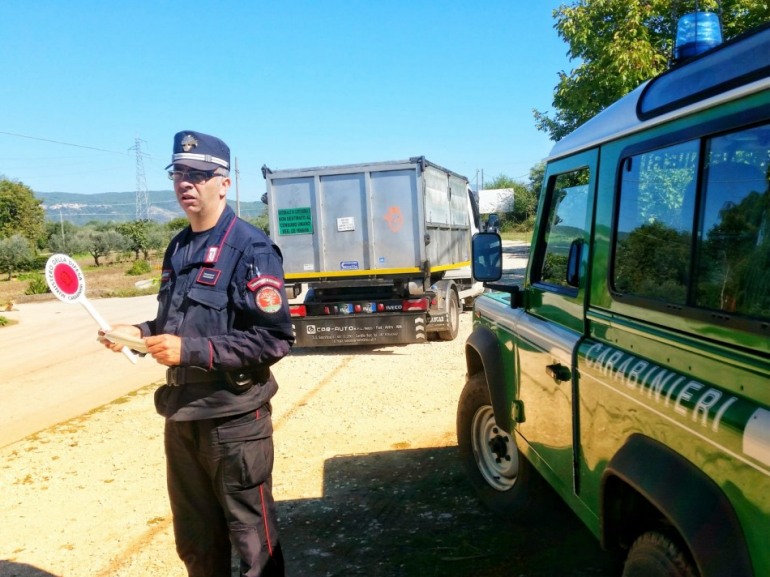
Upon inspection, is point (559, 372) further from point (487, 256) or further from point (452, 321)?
point (452, 321)

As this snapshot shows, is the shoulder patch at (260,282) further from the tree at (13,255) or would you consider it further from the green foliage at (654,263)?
the tree at (13,255)

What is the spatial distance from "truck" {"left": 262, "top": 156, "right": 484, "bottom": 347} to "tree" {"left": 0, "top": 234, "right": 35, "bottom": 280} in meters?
33.5

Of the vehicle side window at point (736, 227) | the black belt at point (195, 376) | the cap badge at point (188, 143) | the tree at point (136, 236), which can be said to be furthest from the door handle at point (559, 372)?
the tree at point (136, 236)

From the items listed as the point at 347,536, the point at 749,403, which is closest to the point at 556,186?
the point at 749,403

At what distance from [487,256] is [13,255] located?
137 feet

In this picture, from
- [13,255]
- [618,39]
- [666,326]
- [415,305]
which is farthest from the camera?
[13,255]

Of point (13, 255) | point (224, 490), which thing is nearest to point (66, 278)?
point (224, 490)

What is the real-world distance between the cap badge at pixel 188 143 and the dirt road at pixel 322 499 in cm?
213

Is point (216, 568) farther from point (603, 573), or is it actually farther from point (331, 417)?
point (331, 417)

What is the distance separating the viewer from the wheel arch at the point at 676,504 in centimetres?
149

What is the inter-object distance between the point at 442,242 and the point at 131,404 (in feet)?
18.0

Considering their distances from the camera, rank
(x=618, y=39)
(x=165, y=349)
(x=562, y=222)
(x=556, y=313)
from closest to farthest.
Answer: (x=165, y=349) → (x=556, y=313) → (x=562, y=222) → (x=618, y=39)

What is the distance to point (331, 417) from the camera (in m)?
6.16

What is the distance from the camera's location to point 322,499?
13.8ft
